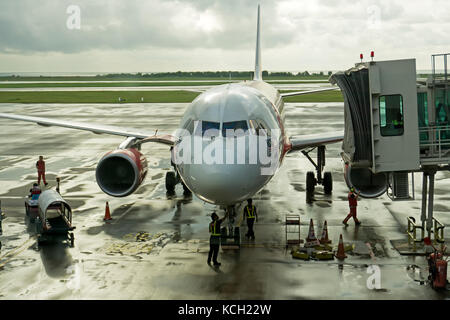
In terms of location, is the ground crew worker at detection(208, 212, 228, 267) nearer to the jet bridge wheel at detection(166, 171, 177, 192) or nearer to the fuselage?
the fuselage

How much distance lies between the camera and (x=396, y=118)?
570 inches

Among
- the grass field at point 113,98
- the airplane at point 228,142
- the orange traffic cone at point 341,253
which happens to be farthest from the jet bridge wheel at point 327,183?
the grass field at point 113,98

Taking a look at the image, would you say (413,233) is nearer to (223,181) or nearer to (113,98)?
(223,181)

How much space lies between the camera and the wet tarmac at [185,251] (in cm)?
1299

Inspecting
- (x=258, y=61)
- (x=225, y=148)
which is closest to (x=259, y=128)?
(x=225, y=148)

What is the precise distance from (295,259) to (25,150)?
82.4 ft

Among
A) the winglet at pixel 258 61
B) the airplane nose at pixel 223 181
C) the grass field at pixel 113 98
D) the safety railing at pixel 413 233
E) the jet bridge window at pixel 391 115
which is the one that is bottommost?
the safety railing at pixel 413 233

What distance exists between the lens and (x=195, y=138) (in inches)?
556

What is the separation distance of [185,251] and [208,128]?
147 inches

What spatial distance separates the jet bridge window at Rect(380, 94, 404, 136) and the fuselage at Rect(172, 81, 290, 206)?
2.85 meters

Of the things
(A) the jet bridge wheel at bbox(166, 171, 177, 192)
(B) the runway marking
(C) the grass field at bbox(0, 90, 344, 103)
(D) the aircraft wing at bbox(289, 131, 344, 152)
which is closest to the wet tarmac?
(B) the runway marking

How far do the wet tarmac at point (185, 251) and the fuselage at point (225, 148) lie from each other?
2108mm

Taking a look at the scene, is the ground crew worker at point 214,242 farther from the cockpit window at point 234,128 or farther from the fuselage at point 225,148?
the cockpit window at point 234,128
